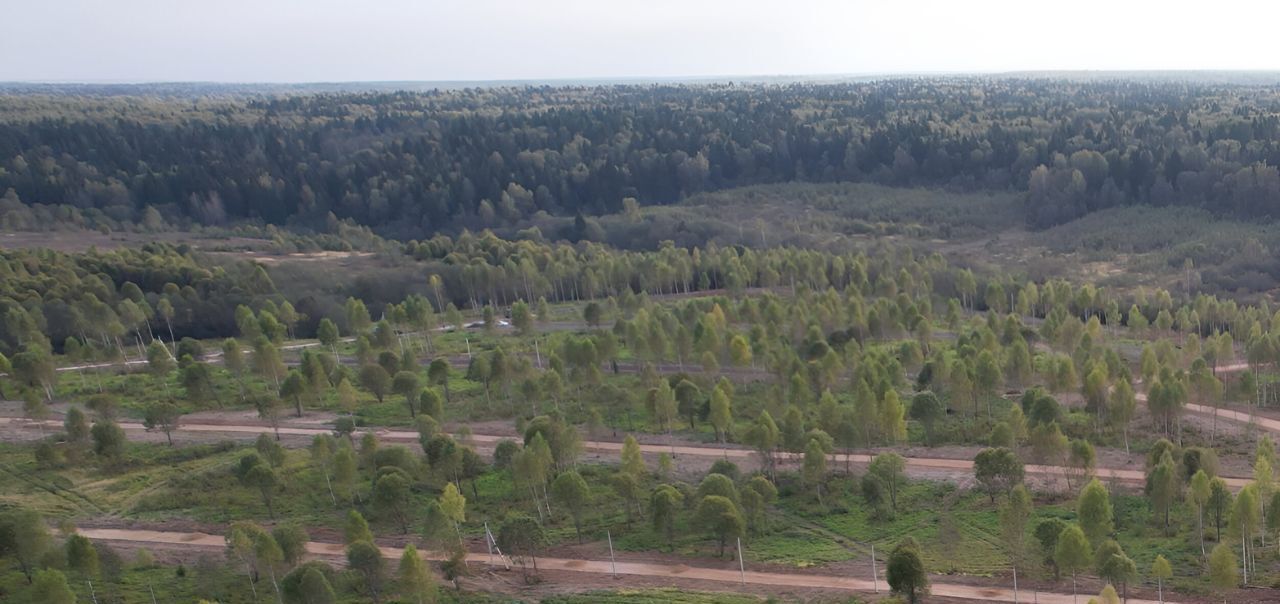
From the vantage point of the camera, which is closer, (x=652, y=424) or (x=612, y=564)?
(x=612, y=564)

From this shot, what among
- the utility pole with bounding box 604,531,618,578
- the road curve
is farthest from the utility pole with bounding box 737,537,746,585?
the road curve

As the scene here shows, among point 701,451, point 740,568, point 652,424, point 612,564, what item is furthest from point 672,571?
point 652,424

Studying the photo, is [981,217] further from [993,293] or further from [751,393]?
[751,393]

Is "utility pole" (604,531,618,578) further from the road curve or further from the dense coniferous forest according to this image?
the road curve

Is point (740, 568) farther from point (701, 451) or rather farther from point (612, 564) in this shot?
point (701, 451)

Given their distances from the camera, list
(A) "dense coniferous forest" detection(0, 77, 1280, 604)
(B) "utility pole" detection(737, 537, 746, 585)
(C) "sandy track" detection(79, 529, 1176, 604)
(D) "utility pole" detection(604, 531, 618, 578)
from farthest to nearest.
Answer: (D) "utility pole" detection(604, 531, 618, 578) < (B) "utility pole" detection(737, 537, 746, 585) < (A) "dense coniferous forest" detection(0, 77, 1280, 604) < (C) "sandy track" detection(79, 529, 1176, 604)
